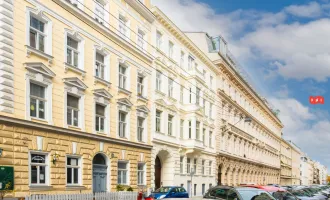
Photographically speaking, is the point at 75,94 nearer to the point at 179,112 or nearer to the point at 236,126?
the point at 179,112

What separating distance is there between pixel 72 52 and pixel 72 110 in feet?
11.3

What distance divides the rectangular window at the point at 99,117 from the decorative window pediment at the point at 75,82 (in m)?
2.18

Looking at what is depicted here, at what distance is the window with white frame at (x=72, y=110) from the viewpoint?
2227 centimetres

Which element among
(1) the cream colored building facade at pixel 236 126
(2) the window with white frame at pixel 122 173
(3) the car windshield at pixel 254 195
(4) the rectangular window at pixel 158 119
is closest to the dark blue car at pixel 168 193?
(2) the window with white frame at pixel 122 173

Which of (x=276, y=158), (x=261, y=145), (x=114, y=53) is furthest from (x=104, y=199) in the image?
(x=276, y=158)

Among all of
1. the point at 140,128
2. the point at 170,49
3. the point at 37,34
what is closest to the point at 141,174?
the point at 140,128

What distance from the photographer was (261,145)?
75.9m

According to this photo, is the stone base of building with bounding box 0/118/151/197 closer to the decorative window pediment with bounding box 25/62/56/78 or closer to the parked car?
the decorative window pediment with bounding box 25/62/56/78

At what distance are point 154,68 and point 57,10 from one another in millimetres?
12578

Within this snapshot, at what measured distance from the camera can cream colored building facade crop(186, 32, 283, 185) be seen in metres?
49.8

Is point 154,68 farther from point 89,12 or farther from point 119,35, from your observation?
point 89,12

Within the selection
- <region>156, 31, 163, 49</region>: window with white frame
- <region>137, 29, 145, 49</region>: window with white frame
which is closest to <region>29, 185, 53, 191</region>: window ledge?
<region>137, 29, 145, 49</region>: window with white frame

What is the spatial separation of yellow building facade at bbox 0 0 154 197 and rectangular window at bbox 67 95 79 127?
0.06m

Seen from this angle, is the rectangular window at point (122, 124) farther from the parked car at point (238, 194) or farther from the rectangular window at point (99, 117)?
the parked car at point (238, 194)
